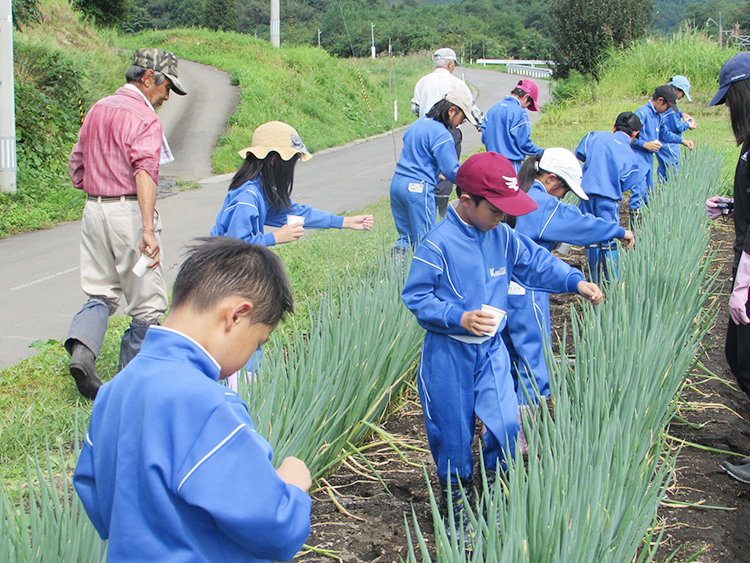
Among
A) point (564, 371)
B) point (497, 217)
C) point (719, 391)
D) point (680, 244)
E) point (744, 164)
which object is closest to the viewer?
point (564, 371)

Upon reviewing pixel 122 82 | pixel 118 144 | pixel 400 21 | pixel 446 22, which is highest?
pixel 118 144

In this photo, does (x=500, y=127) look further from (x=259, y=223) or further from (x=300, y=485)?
(x=300, y=485)

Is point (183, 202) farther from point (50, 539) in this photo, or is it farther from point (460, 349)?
point (50, 539)

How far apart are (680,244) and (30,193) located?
8.04 metres

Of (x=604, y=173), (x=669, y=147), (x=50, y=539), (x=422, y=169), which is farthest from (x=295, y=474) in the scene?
(x=669, y=147)

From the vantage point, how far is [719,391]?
3.29 metres

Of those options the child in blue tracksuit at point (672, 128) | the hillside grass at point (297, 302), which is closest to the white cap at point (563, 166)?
the hillside grass at point (297, 302)

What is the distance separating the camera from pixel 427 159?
4789 millimetres

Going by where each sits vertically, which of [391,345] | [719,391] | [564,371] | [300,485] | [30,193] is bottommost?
[30,193]

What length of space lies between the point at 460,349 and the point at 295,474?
1179 millimetres

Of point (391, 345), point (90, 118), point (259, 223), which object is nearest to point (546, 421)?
point (391, 345)

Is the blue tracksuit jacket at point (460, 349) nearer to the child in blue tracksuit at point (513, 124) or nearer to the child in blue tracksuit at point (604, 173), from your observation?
the child in blue tracksuit at point (604, 173)

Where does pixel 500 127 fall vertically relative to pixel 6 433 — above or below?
above

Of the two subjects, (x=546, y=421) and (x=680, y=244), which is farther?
(x=680, y=244)
